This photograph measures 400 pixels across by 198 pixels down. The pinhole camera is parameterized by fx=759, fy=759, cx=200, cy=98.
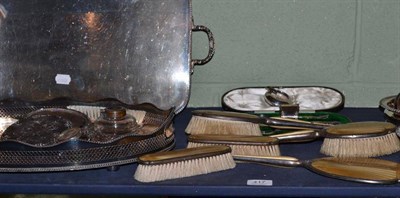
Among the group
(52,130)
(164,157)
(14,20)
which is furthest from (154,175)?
(14,20)

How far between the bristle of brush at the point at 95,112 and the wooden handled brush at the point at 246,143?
143mm

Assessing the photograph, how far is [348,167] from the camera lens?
102 cm

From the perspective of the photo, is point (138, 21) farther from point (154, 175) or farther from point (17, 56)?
point (154, 175)

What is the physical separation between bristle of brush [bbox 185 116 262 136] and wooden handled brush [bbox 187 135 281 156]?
62mm

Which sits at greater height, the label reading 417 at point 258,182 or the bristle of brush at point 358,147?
the bristle of brush at point 358,147

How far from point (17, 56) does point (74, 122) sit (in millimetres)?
215

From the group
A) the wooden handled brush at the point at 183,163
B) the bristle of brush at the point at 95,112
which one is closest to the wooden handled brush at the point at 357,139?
the wooden handled brush at the point at 183,163

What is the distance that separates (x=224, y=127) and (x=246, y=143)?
86 mm

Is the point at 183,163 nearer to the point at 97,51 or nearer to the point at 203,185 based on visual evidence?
the point at 203,185

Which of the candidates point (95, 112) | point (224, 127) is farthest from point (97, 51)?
point (224, 127)

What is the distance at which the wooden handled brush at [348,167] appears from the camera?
99 cm

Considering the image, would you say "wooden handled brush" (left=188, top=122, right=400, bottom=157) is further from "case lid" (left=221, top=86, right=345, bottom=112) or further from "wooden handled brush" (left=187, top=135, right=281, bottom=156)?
"case lid" (left=221, top=86, right=345, bottom=112)

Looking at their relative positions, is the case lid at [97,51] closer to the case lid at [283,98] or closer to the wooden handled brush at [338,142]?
the case lid at [283,98]

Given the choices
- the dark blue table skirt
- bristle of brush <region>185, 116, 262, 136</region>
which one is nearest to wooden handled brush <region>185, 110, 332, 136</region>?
bristle of brush <region>185, 116, 262, 136</region>
